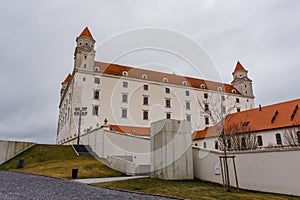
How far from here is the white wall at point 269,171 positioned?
6.72 meters

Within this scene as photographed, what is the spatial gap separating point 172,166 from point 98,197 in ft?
16.7

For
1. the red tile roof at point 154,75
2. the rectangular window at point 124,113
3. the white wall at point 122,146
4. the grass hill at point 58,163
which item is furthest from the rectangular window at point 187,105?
the grass hill at point 58,163

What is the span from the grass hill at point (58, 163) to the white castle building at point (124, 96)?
13740mm

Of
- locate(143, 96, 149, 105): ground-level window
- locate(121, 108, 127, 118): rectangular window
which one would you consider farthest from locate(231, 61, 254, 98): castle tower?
locate(121, 108, 127, 118): rectangular window

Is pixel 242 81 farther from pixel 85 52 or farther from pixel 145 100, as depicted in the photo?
pixel 85 52

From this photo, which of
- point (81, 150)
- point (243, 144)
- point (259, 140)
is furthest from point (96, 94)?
point (259, 140)

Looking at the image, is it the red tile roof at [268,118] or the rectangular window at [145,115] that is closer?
the red tile roof at [268,118]

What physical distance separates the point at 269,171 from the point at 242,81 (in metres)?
46.2

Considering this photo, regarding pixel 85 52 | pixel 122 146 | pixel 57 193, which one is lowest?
pixel 57 193

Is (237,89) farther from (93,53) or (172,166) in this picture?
(172,166)

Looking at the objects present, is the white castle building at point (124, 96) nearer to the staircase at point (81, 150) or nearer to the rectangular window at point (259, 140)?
the rectangular window at point (259, 140)

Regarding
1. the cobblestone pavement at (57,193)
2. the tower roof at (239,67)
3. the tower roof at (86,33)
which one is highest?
the tower roof at (86,33)

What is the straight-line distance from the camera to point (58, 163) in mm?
13438

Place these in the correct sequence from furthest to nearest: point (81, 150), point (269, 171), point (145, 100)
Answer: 1. point (145, 100)
2. point (81, 150)
3. point (269, 171)
